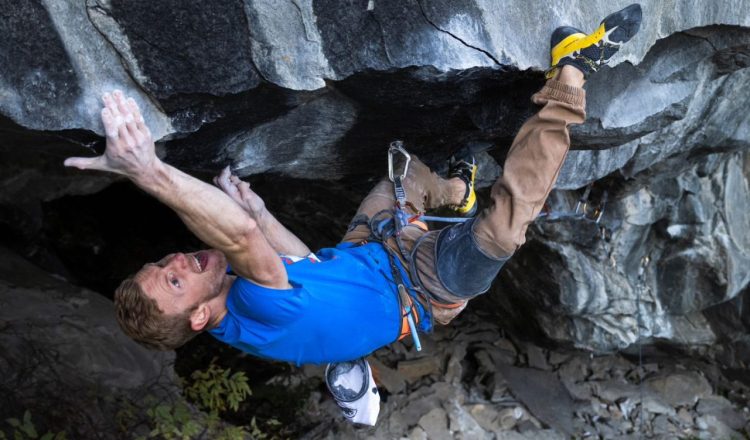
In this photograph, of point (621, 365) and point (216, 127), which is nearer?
point (216, 127)

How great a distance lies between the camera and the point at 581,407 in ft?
23.0

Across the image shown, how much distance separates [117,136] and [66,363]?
2629 mm

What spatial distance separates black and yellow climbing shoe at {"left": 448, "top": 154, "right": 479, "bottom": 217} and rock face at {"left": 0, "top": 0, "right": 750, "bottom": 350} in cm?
11

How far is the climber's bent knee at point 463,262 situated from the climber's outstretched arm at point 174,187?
81cm

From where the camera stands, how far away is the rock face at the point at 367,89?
8.48 ft

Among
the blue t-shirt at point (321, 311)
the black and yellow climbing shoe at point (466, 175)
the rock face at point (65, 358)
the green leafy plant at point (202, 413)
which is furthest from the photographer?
the green leafy plant at point (202, 413)

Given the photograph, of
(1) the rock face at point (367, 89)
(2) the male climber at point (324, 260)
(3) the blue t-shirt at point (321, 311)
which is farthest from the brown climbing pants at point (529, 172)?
(3) the blue t-shirt at point (321, 311)

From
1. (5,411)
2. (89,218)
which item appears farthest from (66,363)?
(89,218)

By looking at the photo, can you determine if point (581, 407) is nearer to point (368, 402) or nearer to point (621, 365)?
point (621, 365)

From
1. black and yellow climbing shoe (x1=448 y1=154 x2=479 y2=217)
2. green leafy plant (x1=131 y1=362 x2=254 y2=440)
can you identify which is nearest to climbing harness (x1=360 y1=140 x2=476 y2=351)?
black and yellow climbing shoe (x1=448 y1=154 x2=479 y2=217)

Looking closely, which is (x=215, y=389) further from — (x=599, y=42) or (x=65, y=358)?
(x=599, y=42)

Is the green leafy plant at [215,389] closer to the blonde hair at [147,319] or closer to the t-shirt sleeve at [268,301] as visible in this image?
the blonde hair at [147,319]

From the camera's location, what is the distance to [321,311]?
280cm

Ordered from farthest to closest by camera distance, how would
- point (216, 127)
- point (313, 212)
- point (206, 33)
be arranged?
point (313, 212)
point (216, 127)
point (206, 33)
